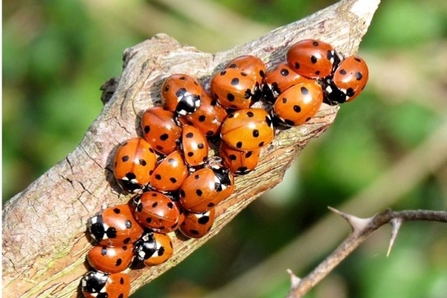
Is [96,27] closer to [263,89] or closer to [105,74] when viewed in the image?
[105,74]

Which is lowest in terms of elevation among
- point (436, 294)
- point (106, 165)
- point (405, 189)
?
point (436, 294)

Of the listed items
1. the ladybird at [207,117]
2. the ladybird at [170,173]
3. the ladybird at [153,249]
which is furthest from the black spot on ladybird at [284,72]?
the ladybird at [153,249]

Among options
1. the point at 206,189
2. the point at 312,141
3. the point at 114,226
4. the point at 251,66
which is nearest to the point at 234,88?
the point at 251,66

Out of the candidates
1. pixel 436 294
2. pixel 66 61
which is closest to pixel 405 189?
pixel 436 294

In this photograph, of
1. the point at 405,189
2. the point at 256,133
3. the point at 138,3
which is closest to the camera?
the point at 256,133

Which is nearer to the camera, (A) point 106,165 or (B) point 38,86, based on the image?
(A) point 106,165

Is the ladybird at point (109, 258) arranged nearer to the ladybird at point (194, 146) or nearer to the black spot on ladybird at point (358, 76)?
the ladybird at point (194, 146)

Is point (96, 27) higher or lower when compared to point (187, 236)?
higher

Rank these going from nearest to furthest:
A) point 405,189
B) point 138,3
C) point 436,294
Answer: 1. point 436,294
2. point 405,189
3. point 138,3

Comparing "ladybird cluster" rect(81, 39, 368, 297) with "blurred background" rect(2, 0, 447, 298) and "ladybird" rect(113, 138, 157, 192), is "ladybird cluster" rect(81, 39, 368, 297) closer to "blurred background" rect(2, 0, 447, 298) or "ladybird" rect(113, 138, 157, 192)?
"ladybird" rect(113, 138, 157, 192)
